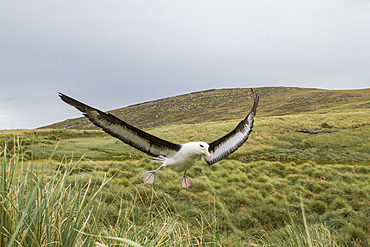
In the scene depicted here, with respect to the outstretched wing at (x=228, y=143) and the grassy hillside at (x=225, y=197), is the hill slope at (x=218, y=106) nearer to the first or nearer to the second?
the grassy hillside at (x=225, y=197)

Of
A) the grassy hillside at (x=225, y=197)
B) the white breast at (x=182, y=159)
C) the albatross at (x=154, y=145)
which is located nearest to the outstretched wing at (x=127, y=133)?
the albatross at (x=154, y=145)

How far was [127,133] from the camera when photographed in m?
3.54

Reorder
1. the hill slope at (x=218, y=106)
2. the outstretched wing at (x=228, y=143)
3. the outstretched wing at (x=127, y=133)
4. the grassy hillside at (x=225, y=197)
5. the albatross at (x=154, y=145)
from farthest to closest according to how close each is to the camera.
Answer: the hill slope at (x=218, y=106)
the outstretched wing at (x=228, y=143)
the albatross at (x=154, y=145)
the outstretched wing at (x=127, y=133)
the grassy hillside at (x=225, y=197)

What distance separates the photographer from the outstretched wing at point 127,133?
3053 millimetres

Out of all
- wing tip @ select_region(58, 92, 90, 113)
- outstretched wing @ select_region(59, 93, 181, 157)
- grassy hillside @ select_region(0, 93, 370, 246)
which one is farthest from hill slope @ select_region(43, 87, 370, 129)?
wing tip @ select_region(58, 92, 90, 113)

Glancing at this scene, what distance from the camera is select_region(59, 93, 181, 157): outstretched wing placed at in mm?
3053

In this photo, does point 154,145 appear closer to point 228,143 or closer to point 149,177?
point 149,177

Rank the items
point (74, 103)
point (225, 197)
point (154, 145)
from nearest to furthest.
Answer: point (74, 103) → point (154, 145) → point (225, 197)

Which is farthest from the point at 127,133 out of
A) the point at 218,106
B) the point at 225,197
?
the point at 218,106

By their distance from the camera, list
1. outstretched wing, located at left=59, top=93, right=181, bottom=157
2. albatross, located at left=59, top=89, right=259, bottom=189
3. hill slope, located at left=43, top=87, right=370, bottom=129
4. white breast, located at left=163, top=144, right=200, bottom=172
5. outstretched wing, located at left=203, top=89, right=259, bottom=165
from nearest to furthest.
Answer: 1. outstretched wing, located at left=59, top=93, right=181, bottom=157
2. albatross, located at left=59, top=89, right=259, bottom=189
3. white breast, located at left=163, top=144, right=200, bottom=172
4. outstretched wing, located at left=203, top=89, right=259, bottom=165
5. hill slope, located at left=43, top=87, right=370, bottom=129

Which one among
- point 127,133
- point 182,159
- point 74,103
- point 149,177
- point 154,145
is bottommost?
point 149,177

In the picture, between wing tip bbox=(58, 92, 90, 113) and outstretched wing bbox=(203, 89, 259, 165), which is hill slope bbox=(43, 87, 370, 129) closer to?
outstretched wing bbox=(203, 89, 259, 165)

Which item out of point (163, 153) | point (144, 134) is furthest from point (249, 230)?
point (144, 134)

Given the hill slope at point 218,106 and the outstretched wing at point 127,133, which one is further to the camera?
the hill slope at point 218,106
